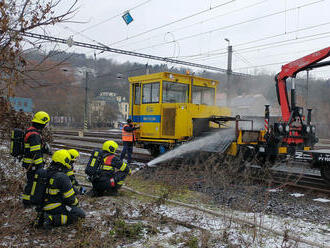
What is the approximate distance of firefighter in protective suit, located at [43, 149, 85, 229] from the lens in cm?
436

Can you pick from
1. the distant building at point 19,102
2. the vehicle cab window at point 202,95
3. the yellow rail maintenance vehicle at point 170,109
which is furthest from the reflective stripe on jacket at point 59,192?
the vehicle cab window at point 202,95

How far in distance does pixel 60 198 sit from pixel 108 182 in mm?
1699

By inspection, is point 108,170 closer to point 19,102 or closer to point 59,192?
point 59,192

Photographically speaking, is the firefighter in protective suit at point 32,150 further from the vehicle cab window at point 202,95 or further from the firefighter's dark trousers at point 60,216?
the vehicle cab window at point 202,95

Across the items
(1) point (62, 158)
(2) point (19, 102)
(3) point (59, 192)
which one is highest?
(2) point (19, 102)

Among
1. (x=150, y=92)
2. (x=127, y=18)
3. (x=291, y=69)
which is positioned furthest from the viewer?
(x=127, y=18)

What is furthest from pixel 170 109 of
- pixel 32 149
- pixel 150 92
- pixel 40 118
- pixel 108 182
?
pixel 32 149

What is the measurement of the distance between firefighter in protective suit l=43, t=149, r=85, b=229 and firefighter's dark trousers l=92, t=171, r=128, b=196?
60.4 inches

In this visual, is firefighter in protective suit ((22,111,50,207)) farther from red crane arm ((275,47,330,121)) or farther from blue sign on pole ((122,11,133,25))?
blue sign on pole ((122,11,133,25))

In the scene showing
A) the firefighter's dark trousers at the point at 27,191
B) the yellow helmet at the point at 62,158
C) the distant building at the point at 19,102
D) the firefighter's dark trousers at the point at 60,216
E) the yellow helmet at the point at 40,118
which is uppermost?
the distant building at the point at 19,102

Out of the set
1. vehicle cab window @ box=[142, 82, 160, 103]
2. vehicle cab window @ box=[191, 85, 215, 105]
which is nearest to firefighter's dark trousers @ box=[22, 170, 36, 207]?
vehicle cab window @ box=[142, 82, 160, 103]

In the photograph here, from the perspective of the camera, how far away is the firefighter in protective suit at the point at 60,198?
14.3ft

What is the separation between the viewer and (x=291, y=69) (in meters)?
9.25

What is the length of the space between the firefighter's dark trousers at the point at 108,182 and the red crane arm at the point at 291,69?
228 inches
